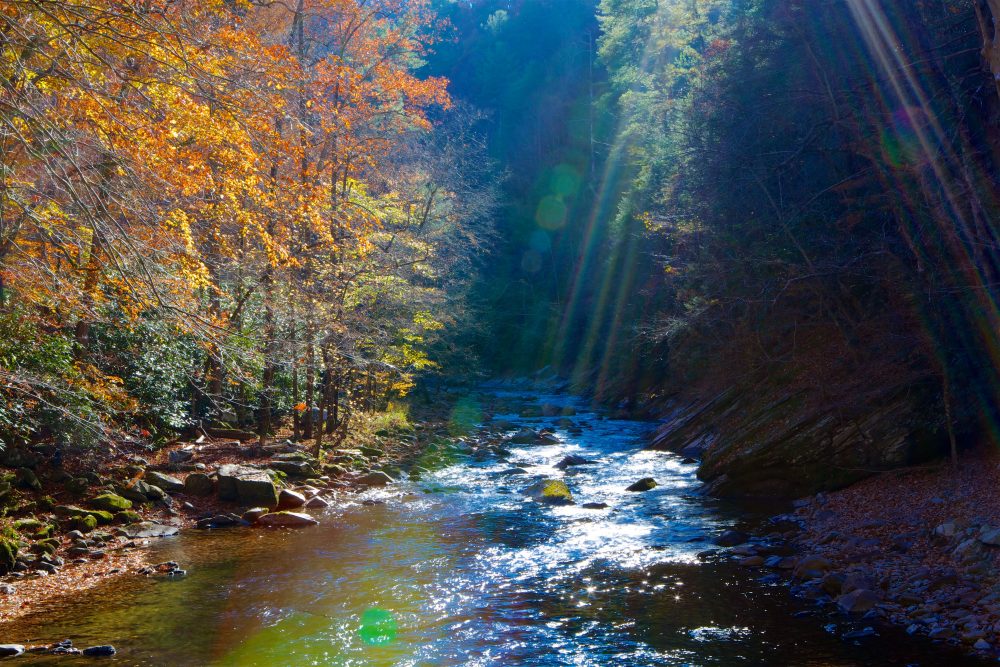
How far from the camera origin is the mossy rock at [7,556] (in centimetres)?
962

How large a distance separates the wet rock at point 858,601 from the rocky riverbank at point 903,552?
0.01 m

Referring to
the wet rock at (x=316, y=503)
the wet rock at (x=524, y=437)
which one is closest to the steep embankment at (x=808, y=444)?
the wet rock at (x=524, y=437)

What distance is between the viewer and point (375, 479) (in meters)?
16.4

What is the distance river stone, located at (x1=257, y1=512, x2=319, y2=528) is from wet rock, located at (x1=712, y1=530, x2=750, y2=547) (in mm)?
6375

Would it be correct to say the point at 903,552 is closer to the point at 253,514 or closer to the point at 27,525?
the point at 253,514

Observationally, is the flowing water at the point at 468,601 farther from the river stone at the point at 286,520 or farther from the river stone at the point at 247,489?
the river stone at the point at 247,489

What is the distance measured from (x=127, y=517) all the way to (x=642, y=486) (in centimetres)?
896

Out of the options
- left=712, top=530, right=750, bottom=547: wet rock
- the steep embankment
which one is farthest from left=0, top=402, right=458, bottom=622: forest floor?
the steep embankment

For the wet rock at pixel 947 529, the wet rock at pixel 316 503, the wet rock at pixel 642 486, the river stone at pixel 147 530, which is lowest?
the wet rock at pixel 642 486

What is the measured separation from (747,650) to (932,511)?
14.7ft

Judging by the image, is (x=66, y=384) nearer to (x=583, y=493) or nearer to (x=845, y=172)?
(x=583, y=493)

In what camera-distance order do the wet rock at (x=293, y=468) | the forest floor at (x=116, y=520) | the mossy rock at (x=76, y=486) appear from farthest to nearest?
the wet rock at (x=293, y=468) → the mossy rock at (x=76, y=486) → the forest floor at (x=116, y=520)

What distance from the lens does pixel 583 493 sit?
14891 mm

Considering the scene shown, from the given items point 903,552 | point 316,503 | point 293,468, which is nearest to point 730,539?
point 903,552
